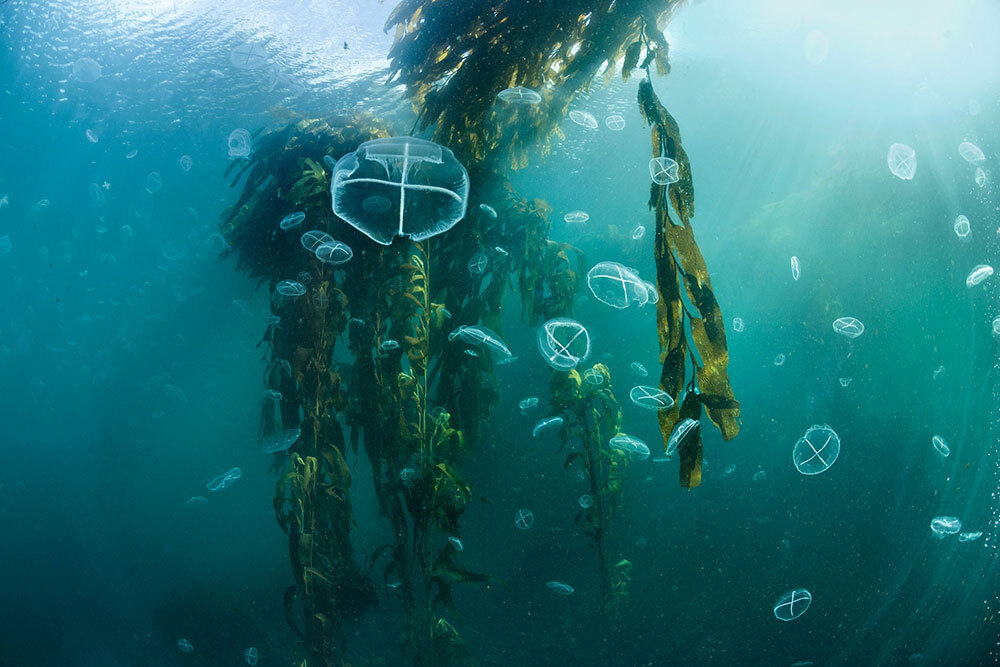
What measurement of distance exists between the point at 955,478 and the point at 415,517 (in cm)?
851

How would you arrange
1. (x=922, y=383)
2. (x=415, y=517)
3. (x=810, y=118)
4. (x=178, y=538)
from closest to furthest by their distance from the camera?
(x=415, y=517) → (x=922, y=383) → (x=810, y=118) → (x=178, y=538)

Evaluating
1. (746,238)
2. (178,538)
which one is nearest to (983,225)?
(746,238)

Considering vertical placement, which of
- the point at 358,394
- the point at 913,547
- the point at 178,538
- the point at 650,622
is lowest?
the point at 178,538

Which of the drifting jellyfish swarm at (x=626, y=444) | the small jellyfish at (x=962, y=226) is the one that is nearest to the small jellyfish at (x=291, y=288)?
the drifting jellyfish swarm at (x=626, y=444)

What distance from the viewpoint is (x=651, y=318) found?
1096 cm

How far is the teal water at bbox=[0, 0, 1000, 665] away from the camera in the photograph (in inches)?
246

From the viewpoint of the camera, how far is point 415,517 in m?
3.12

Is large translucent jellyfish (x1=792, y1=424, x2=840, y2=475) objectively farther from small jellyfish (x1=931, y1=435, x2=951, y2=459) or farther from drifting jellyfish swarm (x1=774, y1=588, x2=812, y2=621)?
small jellyfish (x1=931, y1=435, x2=951, y2=459)

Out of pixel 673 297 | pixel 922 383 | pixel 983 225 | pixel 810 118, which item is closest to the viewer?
pixel 673 297

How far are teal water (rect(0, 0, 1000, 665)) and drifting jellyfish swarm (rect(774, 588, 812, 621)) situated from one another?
2.17 ft

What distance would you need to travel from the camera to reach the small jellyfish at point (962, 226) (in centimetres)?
699

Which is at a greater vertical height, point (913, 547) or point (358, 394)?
point (358, 394)

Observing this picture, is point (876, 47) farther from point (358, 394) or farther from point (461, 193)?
point (358, 394)

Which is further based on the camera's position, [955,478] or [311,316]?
[955,478]
